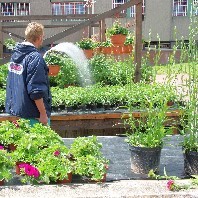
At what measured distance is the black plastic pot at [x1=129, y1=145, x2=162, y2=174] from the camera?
402 centimetres

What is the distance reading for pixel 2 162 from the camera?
143 inches

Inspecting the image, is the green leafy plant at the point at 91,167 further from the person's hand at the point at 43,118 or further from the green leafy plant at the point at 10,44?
the green leafy plant at the point at 10,44

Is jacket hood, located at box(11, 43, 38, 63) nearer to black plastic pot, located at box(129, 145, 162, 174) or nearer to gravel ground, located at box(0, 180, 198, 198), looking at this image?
black plastic pot, located at box(129, 145, 162, 174)

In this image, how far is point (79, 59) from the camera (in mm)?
9109

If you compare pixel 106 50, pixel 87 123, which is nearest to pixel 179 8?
pixel 106 50

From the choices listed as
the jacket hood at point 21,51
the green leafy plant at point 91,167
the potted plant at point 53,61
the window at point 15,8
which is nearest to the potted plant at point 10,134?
the green leafy plant at point 91,167

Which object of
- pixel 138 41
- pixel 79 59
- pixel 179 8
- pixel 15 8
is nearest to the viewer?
pixel 138 41

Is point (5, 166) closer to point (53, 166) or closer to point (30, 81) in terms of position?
point (53, 166)

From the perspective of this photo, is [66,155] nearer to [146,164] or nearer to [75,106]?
[146,164]

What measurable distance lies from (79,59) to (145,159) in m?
5.24

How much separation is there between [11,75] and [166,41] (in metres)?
15.6

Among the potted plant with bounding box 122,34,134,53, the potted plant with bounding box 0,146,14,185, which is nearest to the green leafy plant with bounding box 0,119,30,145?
the potted plant with bounding box 0,146,14,185

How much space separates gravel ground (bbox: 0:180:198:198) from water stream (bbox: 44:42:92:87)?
4.91 metres

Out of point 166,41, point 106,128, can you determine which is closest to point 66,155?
point 106,128
